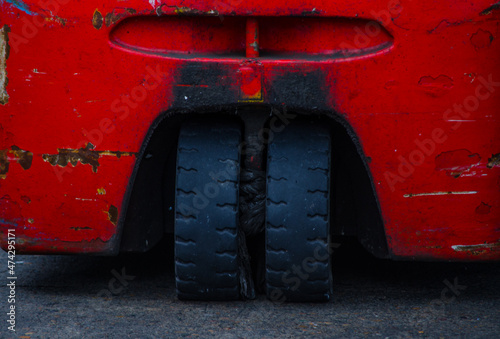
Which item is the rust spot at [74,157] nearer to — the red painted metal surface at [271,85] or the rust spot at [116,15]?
the red painted metal surface at [271,85]

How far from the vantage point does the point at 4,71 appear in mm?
2385

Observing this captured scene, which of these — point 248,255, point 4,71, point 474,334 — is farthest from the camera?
point 248,255

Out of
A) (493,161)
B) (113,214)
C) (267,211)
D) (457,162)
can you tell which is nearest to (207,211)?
(267,211)

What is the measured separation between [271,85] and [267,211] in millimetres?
387

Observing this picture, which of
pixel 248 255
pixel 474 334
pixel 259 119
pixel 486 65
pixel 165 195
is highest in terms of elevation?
pixel 486 65

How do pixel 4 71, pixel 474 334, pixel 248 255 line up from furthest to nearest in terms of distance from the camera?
pixel 248 255 → pixel 4 71 → pixel 474 334

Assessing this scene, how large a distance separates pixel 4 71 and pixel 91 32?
317mm

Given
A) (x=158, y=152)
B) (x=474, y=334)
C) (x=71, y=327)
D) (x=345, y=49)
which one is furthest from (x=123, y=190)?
(x=474, y=334)

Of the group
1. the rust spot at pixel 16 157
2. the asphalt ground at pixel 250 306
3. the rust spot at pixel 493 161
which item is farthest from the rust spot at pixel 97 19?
the rust spot at pixel 493 161

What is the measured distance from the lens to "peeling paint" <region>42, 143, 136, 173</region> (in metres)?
2.37

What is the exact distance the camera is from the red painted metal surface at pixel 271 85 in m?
2.27

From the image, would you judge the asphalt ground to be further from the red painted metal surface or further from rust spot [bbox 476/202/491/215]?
rust spot [bbox 476/202/491/215]

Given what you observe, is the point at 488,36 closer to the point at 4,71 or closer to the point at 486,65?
the point at 486,65

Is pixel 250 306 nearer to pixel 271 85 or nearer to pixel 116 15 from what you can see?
pixel 271 85
